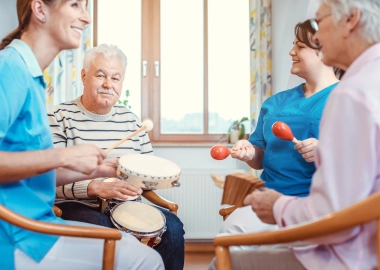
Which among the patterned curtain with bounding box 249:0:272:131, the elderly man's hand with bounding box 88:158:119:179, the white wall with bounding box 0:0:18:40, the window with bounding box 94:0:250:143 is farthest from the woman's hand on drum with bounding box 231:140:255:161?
the white wall with bounding box 0:0:18:40

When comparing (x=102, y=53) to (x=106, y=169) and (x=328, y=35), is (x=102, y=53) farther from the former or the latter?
(x=328, y=35)

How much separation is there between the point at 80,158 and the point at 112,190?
0.74m

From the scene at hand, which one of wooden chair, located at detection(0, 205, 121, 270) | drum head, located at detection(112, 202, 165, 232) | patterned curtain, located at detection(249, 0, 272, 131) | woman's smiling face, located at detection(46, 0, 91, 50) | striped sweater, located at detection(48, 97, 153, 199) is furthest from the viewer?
patterned curtain, located at detection(249, 0, 272, 131)

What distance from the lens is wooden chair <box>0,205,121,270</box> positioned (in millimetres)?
1145

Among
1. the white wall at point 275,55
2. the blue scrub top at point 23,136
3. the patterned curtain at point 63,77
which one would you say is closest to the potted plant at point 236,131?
the white wall at point 275,55

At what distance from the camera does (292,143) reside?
6.22 ft

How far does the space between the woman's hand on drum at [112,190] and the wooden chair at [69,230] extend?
0.73 metres

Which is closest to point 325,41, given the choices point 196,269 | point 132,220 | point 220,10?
point 132,220

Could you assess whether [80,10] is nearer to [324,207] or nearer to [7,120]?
[7,120]

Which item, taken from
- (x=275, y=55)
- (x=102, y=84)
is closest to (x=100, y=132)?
(x=102, y=84)

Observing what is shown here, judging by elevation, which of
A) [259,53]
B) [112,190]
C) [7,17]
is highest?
[7,17]

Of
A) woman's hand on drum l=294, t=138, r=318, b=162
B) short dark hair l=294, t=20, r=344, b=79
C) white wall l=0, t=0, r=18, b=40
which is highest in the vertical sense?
white wall l=0, t=0, r=18, b=40

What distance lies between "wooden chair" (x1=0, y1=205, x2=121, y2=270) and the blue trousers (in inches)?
29.3

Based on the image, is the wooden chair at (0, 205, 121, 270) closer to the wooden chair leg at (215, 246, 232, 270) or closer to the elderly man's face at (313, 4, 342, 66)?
the wooden chair leg at (215, 246, 232, 270)
